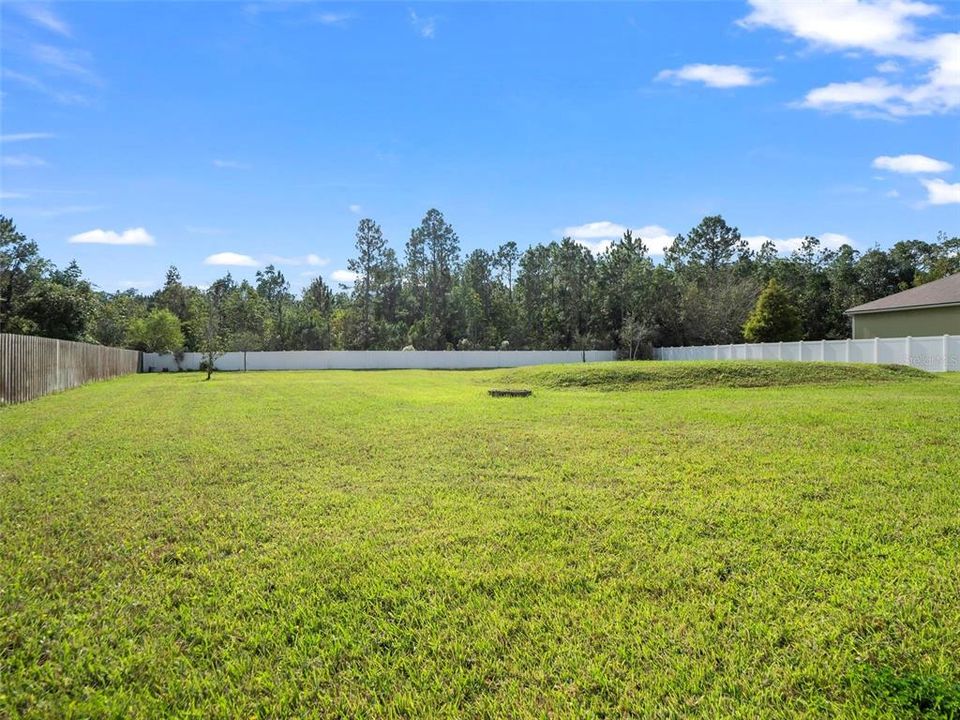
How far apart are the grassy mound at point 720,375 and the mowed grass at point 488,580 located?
7834mm

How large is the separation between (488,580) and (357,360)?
31703 mm

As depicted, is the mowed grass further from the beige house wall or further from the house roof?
the house roof

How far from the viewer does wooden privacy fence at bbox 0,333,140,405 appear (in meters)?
10.9

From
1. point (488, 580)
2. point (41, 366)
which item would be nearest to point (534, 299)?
point (41, 366)

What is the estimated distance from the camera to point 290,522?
12.5ft

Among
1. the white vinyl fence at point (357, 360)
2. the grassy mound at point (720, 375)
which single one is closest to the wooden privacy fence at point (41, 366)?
the grassy mound at point (720, 375)

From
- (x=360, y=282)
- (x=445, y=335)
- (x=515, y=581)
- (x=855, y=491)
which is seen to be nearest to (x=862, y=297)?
(x=445, y=335)

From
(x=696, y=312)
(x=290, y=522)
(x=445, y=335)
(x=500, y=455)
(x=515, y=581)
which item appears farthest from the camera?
(x=445, y=335)

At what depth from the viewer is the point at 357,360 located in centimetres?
3384

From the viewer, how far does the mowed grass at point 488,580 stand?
84.4 inches

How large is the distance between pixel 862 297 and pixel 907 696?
41.7 m

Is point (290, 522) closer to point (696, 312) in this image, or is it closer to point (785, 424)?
point (785, 424)

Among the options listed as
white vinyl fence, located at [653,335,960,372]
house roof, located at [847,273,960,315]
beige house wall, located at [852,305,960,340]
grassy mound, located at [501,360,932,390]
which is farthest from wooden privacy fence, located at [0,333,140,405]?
beige house wall, located at [852,305,960,340]

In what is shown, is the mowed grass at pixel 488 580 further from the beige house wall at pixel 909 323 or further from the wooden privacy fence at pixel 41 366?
the beige house wall at pixel 909 323
